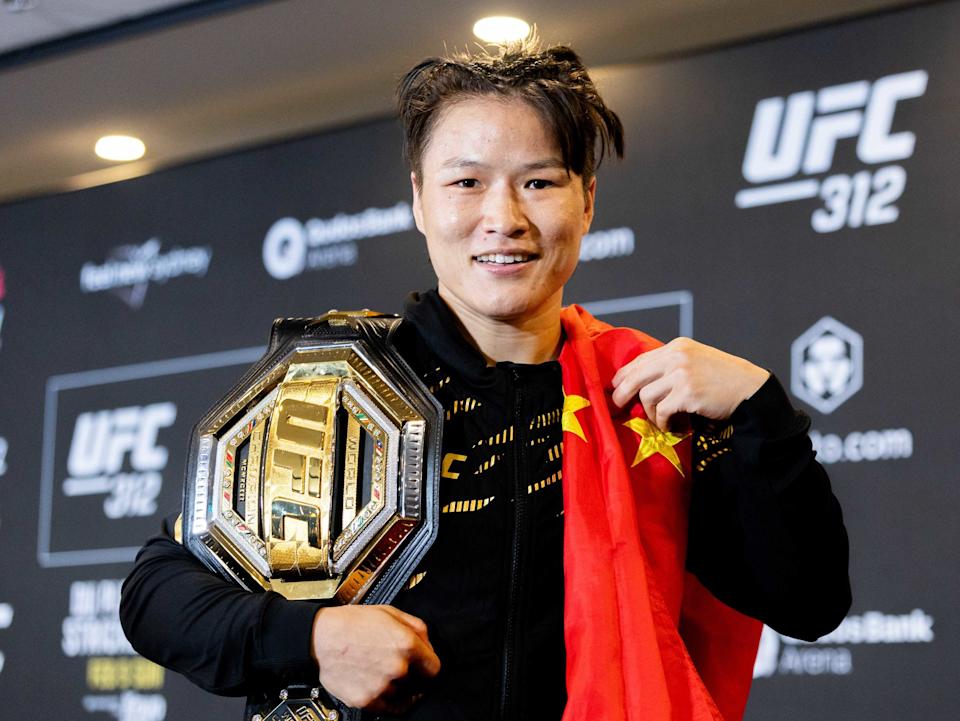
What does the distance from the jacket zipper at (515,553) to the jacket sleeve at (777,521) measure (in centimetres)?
16

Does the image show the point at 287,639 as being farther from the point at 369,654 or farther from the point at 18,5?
the point at 18,5

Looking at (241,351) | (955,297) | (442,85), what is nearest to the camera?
(442,85)

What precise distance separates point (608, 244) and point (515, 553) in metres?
1.86

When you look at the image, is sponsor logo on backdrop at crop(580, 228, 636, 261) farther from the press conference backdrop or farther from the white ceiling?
the white ceiling

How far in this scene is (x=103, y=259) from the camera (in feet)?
12.0

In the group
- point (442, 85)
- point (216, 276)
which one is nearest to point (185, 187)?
point (216, 276)

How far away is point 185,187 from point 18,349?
694mm

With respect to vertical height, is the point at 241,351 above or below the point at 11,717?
above

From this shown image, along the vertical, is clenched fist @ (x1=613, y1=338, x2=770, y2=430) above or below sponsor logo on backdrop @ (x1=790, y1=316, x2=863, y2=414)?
below

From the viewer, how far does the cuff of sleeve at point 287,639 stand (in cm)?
100

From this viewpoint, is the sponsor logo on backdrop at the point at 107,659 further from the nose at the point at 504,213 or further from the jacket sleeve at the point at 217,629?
the nose at the point at 504,213

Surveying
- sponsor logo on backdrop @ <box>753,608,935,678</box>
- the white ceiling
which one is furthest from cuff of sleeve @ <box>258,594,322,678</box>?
the white ceiling

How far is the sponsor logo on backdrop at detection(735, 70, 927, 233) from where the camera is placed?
2617mm

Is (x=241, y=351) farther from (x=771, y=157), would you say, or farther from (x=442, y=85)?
(x=442, y=85)
